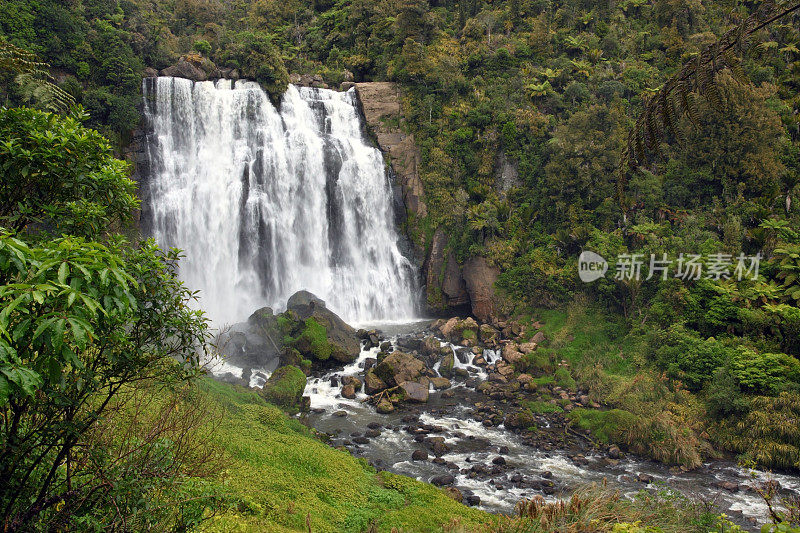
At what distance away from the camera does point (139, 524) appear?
14.0 ft

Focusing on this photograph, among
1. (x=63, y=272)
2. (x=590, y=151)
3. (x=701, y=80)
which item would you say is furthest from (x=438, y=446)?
(x=590, y=151)

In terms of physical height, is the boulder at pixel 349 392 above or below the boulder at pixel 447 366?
below

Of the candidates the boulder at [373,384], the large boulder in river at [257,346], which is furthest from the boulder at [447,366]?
the large boulder in river at [257,346]

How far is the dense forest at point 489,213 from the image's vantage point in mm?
3727

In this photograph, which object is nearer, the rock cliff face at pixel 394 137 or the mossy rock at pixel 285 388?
the mossy rock at pixel 285 388

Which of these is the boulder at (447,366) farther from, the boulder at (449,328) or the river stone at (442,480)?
the river stone at (442,480)

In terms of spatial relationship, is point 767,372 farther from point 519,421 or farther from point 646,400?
point 519,421

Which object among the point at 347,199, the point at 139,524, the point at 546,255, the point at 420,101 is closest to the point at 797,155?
the point at 546,255

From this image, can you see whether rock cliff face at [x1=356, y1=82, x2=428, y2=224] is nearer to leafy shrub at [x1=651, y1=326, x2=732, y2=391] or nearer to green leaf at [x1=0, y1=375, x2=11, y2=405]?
leafy shrub at [x1=651, y1=326, x2=732, y2=391]

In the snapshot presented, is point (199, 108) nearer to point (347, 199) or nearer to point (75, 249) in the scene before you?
point (347, 199)

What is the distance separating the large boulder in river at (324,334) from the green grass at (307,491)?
702 cm

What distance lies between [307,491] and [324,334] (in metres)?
10.8

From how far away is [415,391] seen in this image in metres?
17.2

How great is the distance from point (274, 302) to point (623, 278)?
55.2ft
